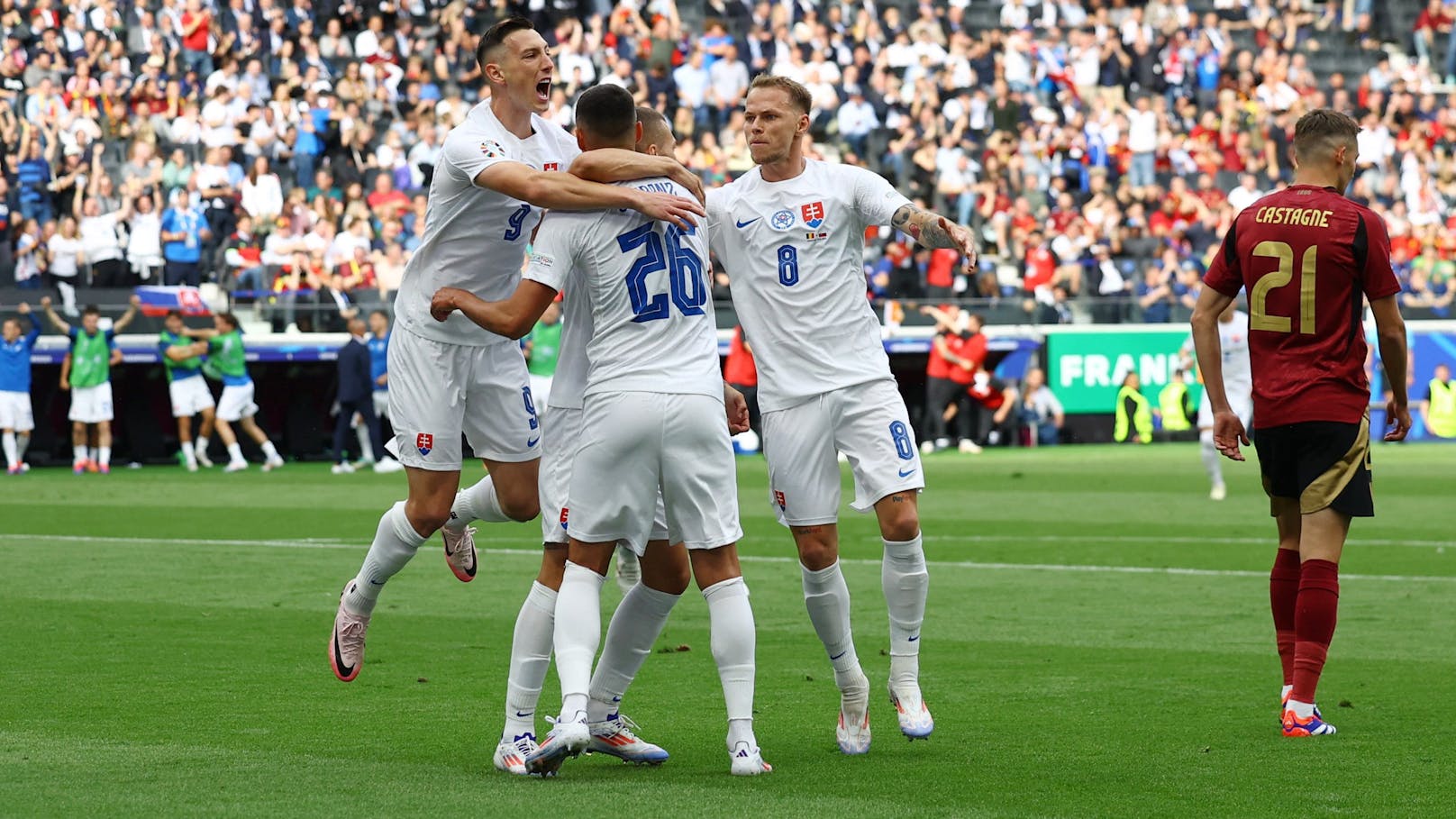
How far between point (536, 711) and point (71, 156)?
1985 cm

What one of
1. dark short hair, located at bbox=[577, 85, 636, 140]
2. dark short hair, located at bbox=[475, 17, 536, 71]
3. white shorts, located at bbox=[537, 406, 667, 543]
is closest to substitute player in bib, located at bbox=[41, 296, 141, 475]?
dark short hair, located at bbox=[475, 17, 536, 71]

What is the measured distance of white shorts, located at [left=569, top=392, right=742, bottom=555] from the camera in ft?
20.0

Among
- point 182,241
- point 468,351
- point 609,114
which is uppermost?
point 609,114

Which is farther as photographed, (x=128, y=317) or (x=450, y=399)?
(x=128, y=317)

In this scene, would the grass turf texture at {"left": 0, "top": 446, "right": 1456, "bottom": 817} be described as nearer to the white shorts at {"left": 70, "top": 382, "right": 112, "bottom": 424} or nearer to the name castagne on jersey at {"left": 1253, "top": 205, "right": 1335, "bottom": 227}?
the name castagne on jersey at {"left": 1253, "top": 205, "right": 1335, "bottom": 227}

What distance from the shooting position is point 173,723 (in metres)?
7.05

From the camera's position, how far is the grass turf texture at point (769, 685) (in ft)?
19.1

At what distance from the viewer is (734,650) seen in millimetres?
6223

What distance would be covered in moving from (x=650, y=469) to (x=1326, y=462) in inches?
98.0

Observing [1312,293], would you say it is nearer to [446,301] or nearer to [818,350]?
[818,350]

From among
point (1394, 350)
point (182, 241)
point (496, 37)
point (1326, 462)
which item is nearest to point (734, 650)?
point (1326, 462)

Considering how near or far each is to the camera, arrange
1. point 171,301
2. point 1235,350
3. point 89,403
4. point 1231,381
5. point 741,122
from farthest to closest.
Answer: point 741,122, point 171,301, point 89,403, point 1231,381, point 1235,350

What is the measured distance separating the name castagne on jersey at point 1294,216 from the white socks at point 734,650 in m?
2.39

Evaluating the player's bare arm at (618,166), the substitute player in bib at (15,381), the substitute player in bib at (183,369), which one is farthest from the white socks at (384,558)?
the substitute player in bib at (15,381)
